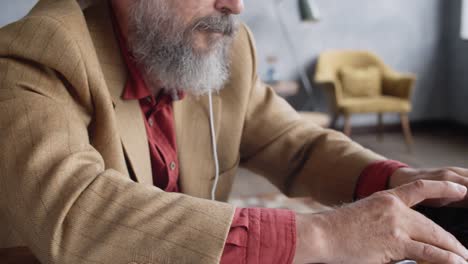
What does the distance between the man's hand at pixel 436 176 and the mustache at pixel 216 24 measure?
1.56ft

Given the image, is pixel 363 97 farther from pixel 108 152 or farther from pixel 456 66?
pixel 108 152

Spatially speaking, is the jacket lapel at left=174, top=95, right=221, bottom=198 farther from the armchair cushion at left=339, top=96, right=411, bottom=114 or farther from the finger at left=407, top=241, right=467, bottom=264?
the armchair cushion at left=339, top=96, right=411, bottom=114

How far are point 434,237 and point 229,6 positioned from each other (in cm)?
60

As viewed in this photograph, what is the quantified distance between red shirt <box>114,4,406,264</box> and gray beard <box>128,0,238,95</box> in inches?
1.5

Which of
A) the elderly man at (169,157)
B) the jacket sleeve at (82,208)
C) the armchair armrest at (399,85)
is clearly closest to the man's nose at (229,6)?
the elderly man at (169,157)

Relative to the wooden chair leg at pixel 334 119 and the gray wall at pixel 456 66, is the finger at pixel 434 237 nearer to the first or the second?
the wooden chair leg at pixel 334 119

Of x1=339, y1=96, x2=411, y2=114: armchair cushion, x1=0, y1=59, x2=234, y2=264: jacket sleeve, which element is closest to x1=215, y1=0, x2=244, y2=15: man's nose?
x1=0, y1=59, x2=234, y2=264: jacket sleeve

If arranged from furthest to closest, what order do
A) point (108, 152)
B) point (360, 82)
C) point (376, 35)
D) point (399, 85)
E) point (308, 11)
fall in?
point (376, 35) < point (360, 82) < point (399, 85) < point (308, 11) < point (108, 152)

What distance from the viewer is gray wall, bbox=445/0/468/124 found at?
18.2 ft

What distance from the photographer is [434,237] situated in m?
0.75

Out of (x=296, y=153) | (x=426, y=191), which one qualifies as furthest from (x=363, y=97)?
(x=426, y=191)

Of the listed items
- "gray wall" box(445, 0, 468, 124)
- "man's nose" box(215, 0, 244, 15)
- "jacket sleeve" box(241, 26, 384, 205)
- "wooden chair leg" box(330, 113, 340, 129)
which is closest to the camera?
"man's nose" box(215, 0, 244, 15)

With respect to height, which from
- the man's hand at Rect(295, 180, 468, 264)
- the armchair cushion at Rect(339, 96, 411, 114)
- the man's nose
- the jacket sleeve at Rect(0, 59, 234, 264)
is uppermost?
the man's nose

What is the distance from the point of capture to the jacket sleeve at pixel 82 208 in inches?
26.6
